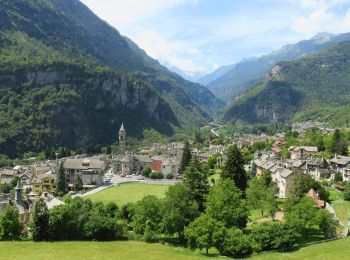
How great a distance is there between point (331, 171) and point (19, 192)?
187 ft

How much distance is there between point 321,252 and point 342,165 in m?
49.1

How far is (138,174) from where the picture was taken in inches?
5010

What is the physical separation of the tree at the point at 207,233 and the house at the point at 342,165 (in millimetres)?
43042

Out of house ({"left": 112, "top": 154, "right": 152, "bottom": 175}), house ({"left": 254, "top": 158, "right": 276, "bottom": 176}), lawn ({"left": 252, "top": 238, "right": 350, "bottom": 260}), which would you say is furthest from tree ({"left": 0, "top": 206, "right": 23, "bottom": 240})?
house ({"left": 112, "top": 154, "right": 152, "bottom": 175})

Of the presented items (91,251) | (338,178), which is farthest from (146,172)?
(91,251)

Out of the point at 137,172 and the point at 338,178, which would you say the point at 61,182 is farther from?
the point at 338,178

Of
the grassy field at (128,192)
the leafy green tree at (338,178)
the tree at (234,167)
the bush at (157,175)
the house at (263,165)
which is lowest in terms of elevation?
the grassy field at (128,192)

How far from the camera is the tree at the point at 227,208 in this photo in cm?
5247

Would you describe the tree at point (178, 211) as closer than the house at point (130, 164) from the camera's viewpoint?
Yes

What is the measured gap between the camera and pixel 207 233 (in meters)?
47.8

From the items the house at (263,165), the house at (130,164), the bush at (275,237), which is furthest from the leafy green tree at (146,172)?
the bush at (275,237)

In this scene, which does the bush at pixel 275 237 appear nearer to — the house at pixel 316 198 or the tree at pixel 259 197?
the tree at pixel 259 197

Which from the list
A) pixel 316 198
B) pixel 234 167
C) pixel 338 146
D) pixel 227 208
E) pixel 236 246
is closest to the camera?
pixel 236 246

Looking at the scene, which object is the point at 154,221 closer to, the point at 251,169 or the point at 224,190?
the point at 224,190
